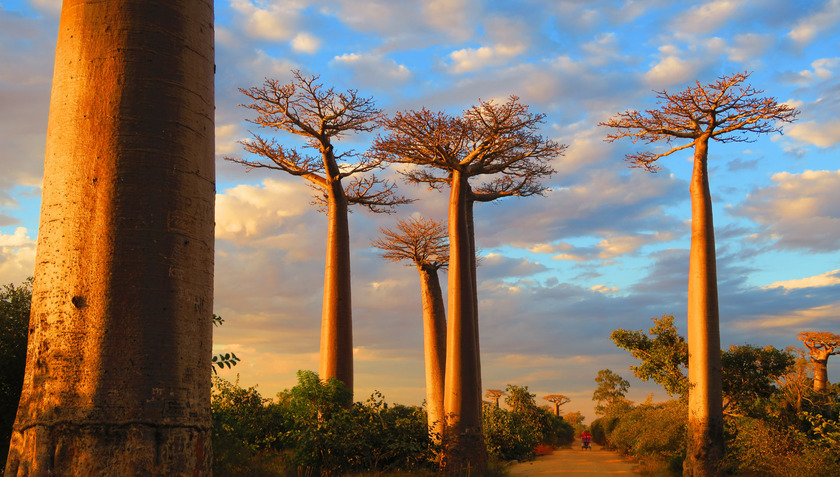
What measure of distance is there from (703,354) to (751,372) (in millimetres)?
2717

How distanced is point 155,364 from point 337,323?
12854 mm

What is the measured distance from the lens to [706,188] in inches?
541

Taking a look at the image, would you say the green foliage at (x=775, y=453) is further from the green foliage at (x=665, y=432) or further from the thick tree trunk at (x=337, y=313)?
the thick tree trunk at (x=337, y=313)

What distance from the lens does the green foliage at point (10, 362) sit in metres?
7.08

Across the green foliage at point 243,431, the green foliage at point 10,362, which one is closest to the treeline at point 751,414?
the green foliage at point 243,431

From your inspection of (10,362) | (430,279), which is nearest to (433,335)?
(430,279)

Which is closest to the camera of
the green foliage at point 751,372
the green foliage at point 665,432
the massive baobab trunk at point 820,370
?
the green foliage at point 751,372

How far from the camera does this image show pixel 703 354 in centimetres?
1295

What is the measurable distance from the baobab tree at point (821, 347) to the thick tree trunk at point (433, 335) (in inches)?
423

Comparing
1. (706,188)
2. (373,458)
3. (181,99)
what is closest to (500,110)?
(706,188)

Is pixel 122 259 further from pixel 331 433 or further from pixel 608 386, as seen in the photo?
pixel 608 386

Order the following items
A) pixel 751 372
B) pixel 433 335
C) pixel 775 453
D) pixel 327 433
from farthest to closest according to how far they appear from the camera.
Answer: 1. pixel 433 335
2. pixel 751 372
3. pixel 775 453
4. pixel 327 433

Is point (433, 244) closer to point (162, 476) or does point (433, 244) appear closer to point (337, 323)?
point (337, 323)

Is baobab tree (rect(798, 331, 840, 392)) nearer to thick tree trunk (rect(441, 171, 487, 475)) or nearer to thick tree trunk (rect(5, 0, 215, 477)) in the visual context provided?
thick tree trunk (rect(441, 171, 487, 475))
